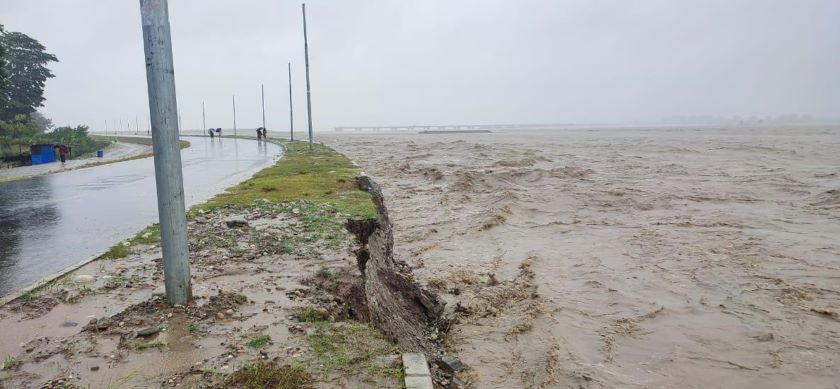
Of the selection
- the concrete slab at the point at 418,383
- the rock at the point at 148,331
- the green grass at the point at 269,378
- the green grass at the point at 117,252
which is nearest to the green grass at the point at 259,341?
the green grass at the point at 269,378

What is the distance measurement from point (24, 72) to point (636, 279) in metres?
59.1

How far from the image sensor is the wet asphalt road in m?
7.70

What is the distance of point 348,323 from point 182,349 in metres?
1.44

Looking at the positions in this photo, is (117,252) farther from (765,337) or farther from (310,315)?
(765,337)

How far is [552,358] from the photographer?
610cm

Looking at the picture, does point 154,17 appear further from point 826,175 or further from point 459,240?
point 826,175

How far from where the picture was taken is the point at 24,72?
162 ft

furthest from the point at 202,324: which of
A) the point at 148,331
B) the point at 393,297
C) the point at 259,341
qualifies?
the point at 393,297

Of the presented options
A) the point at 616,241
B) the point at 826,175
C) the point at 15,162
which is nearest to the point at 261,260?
the point at 616,241

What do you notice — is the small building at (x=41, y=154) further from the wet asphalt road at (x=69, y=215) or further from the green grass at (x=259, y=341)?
the green grass at (x=259, y=341)

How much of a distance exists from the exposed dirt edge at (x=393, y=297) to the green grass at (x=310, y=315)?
0.61 m

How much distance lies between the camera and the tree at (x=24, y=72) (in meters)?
46.9

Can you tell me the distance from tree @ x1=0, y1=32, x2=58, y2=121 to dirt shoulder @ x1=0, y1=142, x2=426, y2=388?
50478mm

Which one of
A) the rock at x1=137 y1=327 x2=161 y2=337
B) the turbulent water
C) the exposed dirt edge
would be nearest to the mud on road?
the rock at x1=137 y1=327 x2=161 y2=337
